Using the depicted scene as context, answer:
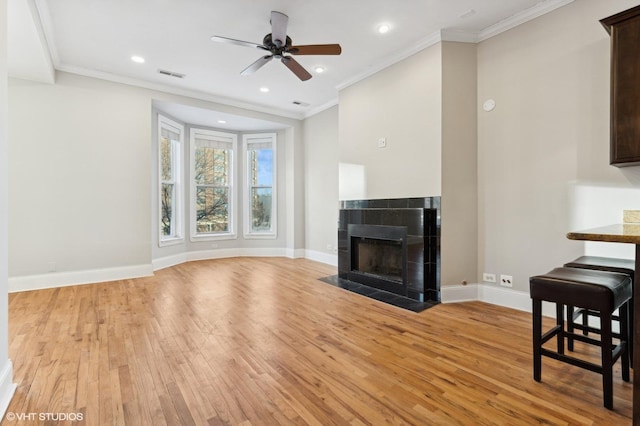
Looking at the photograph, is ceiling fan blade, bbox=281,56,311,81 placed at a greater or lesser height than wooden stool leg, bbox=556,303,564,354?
greater

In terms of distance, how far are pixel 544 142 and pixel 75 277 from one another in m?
6.12

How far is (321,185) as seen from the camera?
606cm

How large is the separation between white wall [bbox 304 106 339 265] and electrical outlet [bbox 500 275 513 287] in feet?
9.56

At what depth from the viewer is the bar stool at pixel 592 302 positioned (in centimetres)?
160

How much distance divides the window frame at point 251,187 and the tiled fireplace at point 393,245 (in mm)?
2428

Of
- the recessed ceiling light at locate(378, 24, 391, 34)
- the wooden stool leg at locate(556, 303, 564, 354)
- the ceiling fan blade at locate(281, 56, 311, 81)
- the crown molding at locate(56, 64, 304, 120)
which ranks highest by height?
the crown molding at locate(56, 64, 304, 120)

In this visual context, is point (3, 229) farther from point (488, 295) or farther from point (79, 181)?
point (488, 295)

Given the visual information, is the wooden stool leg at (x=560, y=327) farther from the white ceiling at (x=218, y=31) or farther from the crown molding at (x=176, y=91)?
the crown molding at (x=176, y=91)

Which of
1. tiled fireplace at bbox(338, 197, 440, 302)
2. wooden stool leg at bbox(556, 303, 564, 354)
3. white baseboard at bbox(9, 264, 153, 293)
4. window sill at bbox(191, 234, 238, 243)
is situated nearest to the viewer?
wooden stool leg at bbox(556, 303, 564, 354)

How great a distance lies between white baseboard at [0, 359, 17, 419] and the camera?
5.23 feet

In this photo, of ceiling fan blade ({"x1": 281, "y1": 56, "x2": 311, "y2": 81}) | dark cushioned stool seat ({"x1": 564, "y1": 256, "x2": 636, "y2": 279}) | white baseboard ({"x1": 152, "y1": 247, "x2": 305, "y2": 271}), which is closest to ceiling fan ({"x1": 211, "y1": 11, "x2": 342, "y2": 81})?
ceiling fan blade ({"x1": 281, "y1": 56, "x2": 311, "y2": 81})

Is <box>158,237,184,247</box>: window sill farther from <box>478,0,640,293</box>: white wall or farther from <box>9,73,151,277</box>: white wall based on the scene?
<box>478,0,640,293</box>: white wall

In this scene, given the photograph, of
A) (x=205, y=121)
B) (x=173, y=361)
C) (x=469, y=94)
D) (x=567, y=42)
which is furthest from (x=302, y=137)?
(x=173, y=361)

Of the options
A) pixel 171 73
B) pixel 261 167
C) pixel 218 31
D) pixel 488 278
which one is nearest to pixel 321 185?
pixel 261 167
